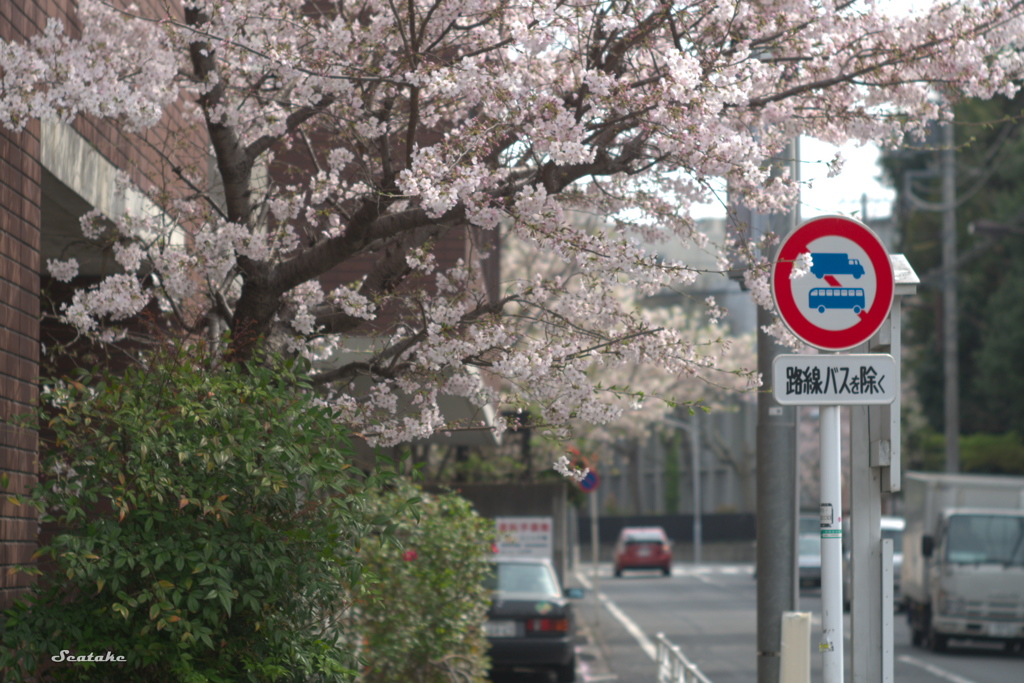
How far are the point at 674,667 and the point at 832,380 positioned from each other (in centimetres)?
571

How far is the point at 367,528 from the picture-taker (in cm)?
436

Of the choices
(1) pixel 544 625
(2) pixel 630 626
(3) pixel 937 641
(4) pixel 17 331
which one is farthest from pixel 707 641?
(4) pixel 17 331

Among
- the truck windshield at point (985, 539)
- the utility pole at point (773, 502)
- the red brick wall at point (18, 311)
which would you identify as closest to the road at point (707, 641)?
the utility pole at point (773, 502)

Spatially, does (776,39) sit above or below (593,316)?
above

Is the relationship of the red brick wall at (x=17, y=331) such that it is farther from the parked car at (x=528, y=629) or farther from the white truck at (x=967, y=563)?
the white truck at (x=967, y=563)

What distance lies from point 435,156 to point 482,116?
1.31m

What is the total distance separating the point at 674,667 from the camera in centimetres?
951

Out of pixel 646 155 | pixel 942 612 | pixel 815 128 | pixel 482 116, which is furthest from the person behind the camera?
pixel 942 612

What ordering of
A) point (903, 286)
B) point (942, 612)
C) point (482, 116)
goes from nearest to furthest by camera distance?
point (903, 286), point (482, 116), point (942, 612)

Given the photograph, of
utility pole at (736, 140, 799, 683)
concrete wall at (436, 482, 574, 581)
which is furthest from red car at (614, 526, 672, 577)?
utility pole at (736, 140, 799, 683)

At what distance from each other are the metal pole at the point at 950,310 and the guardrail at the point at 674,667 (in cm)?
2216

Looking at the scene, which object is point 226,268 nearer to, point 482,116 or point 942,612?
point 482,116

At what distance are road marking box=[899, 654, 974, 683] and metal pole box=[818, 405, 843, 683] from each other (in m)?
11.3

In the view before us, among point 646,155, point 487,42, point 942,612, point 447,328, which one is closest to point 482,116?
point 487,42
